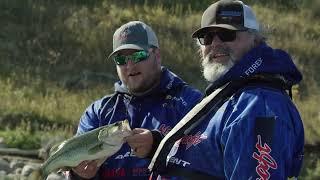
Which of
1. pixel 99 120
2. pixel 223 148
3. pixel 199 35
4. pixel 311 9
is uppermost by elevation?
pixel 199 35

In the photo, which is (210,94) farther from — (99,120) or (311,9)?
(311,9)

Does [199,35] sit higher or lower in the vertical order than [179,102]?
higher

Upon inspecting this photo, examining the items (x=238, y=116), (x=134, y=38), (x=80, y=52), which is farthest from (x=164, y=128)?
(x=80, y=52)

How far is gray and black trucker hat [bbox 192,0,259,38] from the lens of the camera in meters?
3.69

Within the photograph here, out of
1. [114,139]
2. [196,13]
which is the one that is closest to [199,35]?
[114,139]

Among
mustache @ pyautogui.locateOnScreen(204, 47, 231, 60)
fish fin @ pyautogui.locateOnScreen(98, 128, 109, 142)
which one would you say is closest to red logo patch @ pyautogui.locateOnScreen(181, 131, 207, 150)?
mustache @ pyautogui.locateOnScreen(204, 47, 231, 60)

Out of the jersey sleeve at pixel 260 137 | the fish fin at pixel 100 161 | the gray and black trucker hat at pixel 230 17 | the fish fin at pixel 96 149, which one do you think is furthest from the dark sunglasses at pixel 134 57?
the jersey sleeve at pixel 260 137

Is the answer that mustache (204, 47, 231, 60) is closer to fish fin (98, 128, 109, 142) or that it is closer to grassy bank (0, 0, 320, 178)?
fish fin (98, 128, 109, 142)

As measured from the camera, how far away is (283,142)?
321 centimetres

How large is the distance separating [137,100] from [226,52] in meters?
1.39

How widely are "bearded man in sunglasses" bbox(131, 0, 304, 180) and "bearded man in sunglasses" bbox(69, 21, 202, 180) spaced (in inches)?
33.0

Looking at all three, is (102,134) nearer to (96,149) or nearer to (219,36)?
(96,149)

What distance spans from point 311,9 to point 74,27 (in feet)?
21.9

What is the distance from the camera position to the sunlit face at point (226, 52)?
366 centimetres
